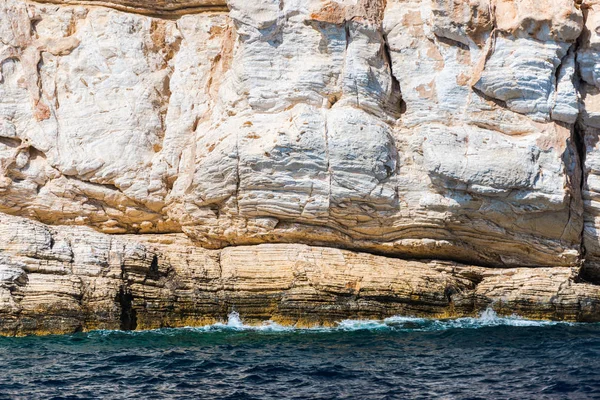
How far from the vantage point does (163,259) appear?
19.2m

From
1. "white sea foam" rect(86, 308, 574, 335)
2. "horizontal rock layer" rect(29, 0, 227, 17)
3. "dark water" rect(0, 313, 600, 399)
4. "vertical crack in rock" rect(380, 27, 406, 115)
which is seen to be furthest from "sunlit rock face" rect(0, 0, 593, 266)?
"dark water" rect(0, 313, 600, 399)

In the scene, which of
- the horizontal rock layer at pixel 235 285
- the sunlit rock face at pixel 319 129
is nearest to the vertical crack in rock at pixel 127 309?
the horizontal rock layer at pixel 235 285

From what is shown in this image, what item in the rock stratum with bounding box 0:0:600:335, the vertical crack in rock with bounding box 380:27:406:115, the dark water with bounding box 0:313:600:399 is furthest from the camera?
the vertical crack in rock with bounding box 380:27:406:115

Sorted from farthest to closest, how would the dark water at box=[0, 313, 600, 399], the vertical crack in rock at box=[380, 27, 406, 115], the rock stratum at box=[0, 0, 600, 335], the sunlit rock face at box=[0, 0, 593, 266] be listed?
1. the vertical crack in rock at box=[380, 27, 406, 115]
2. the sunlit rock face at box=[0, 0, 593, 266]
3. the rock stratum at box=[0, 0, 600, 335]
4. the dark water at box=[0, 313, 600, 399]

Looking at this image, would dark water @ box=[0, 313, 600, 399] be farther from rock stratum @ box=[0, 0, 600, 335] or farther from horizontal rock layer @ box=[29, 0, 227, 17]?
horizontal rock layer @ box=[29, 0, 227, 17]

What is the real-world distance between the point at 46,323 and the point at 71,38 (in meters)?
7.01

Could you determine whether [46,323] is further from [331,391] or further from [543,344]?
[543,344]

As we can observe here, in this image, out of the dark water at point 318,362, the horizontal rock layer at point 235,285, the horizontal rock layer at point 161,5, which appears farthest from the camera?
the horizontal rock layer at point 161,5

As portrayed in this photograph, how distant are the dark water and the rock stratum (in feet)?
3.20

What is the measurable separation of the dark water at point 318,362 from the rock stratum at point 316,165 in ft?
3.20

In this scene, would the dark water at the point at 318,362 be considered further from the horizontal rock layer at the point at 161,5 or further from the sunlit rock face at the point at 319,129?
the horizontal rock layer at the point at 161,5

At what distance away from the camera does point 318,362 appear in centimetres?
1528

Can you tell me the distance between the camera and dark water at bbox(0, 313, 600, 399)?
13.7 meters

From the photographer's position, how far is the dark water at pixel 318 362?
1368 cm
